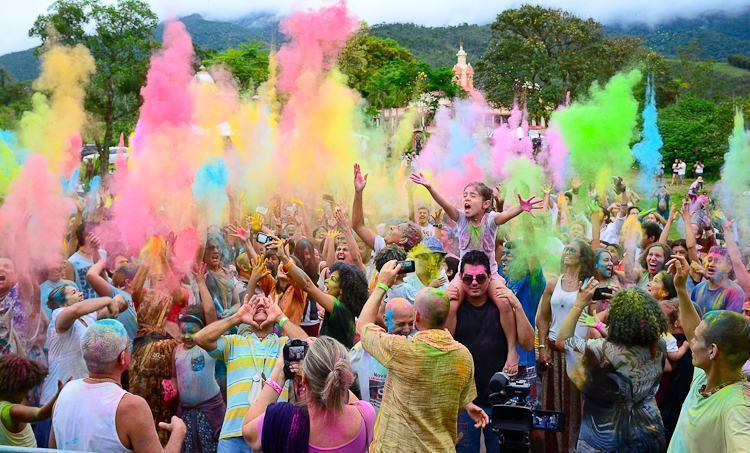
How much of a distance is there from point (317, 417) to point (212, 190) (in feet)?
23.8

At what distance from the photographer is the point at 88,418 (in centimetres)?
363

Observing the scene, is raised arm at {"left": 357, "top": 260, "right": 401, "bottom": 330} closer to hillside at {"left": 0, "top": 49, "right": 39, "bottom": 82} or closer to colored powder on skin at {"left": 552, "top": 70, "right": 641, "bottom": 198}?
colored powder on skin at {"left": 552, "top": 70, "right": 641, "bottom": 198}

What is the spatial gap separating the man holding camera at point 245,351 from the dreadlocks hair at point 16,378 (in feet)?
2.84

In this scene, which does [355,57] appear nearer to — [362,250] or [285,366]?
[362,250]

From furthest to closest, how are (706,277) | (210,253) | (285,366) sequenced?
1. (210,253)
2. (706,277)
3. (285,366)

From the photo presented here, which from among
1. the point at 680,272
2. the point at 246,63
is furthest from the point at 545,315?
the point at 246,63

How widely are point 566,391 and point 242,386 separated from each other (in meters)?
2.45

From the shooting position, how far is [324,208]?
12352mm

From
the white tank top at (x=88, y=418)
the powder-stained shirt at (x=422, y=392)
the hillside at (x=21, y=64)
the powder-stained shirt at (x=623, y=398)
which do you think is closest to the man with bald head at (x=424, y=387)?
the powder-stained shirt at (x=422, y=392)

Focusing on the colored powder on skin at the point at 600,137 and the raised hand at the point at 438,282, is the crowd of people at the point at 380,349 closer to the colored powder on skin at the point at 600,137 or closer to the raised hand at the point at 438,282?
the raised hand at the point at 438,282

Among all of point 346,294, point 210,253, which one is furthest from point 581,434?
point 210,253

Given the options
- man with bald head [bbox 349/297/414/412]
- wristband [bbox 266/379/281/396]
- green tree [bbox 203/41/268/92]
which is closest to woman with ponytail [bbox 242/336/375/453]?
wristband [bbox 266/379/281/396]

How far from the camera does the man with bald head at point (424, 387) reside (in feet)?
12.1

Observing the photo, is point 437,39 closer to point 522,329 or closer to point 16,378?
point 522,329
